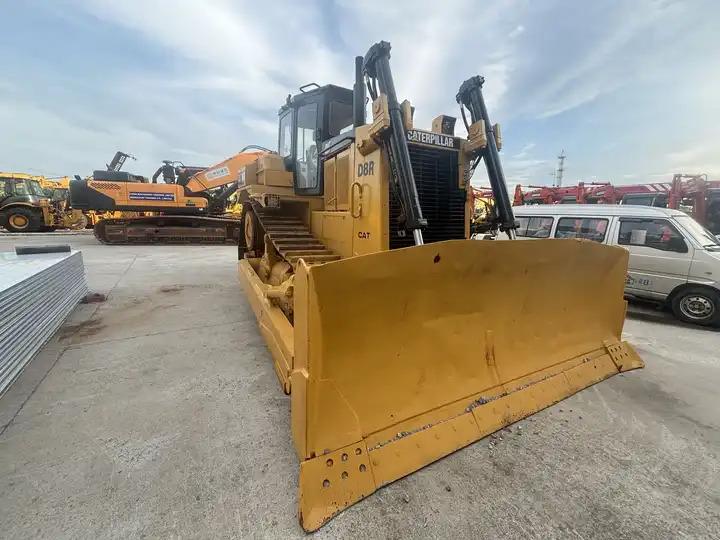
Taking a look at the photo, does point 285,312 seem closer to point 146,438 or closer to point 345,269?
point 146,438

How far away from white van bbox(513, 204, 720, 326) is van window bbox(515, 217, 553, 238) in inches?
20.1

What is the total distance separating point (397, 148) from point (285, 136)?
3.23 metres

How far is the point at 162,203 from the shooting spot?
13227mm

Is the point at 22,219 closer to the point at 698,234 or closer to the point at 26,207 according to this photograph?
the point at 26,207

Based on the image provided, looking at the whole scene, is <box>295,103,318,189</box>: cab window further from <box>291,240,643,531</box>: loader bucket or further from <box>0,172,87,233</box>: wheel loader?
<box>0,172,87,233</box>: wheel loader

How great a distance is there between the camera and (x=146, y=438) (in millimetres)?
2199

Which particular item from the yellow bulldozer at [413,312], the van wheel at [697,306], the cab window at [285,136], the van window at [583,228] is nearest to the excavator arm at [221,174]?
the cab window at [285,136]

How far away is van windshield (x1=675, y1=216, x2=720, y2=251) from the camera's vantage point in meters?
5.14

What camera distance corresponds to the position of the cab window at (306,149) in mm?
4613

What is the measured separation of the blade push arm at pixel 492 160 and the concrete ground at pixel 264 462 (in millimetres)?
1786

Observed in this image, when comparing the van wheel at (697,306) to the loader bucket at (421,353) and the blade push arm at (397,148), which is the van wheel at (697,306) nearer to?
the loader bucket at (421,353)

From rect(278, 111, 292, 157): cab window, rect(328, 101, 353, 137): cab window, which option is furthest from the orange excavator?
rect(328, 101, 353, 137): cab window

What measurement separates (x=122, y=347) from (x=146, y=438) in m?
1.88

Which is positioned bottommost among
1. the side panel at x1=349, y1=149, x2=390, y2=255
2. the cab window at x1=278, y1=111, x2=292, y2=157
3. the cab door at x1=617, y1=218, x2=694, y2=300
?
the cab door at x1=617, y1=218, x2=694, y2=300
